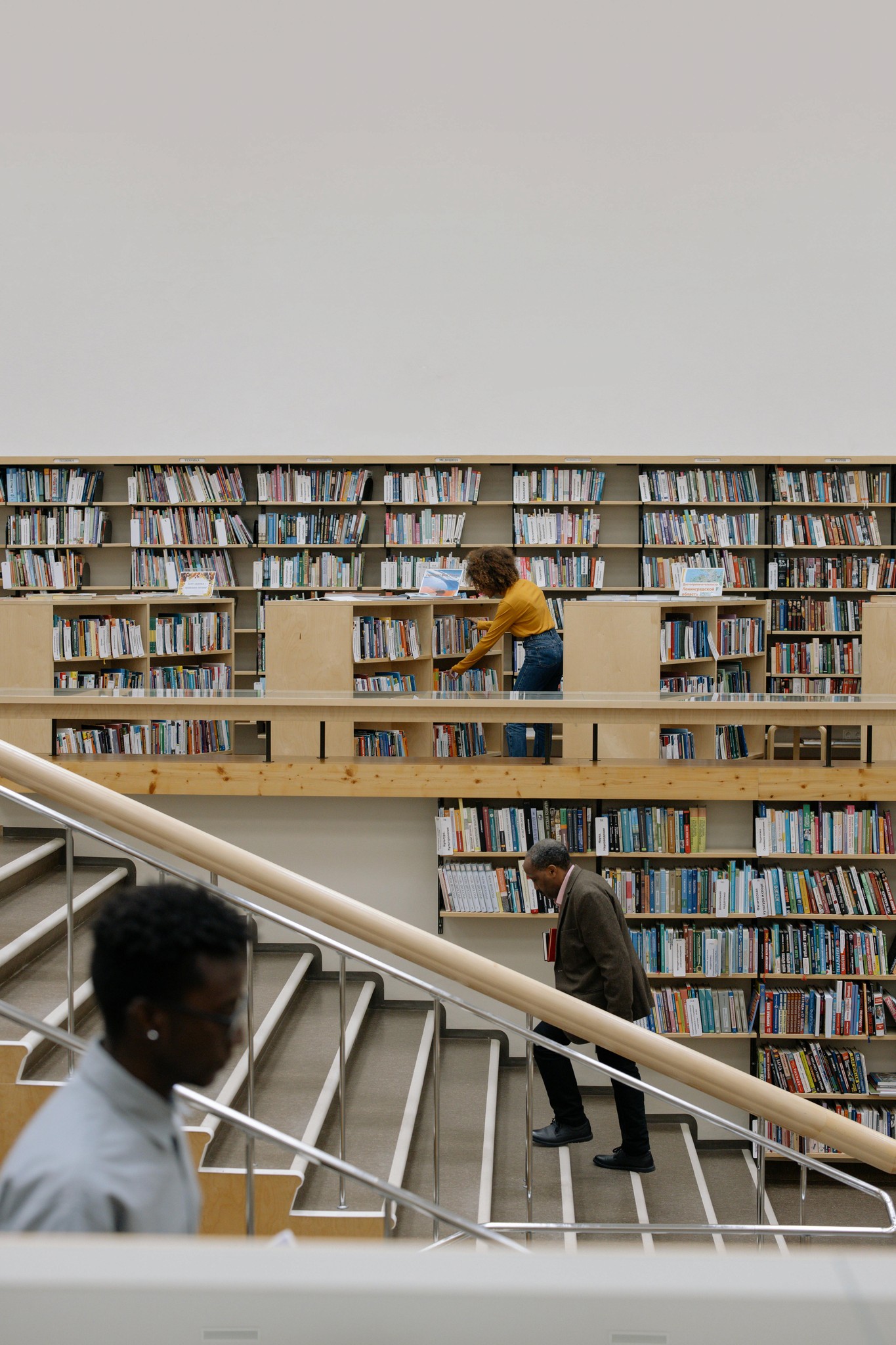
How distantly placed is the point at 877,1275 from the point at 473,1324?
0.75ft

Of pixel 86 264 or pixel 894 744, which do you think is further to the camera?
pixel 86 264

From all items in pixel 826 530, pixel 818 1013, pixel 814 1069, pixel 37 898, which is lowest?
pixel 814 1069

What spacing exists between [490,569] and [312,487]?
317 cm

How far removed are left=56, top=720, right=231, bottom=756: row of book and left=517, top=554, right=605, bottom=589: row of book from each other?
2.91 metres

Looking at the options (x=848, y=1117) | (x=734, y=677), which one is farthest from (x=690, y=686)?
(x=848, y=1117)

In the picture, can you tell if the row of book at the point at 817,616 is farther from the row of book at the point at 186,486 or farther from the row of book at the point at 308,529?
the row of book at the point at 186,486

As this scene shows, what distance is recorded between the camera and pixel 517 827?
4.70 m

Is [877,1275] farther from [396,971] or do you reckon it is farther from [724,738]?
[724,738]

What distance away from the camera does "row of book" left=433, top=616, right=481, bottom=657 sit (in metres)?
7.89

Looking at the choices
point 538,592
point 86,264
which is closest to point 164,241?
point 86,264

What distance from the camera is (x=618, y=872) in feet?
15.4

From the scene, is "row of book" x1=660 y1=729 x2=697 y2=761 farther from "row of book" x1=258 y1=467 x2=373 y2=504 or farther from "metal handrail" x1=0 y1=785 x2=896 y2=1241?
"metal handrail" x1=0 y1=785 x2=896 y2=1241

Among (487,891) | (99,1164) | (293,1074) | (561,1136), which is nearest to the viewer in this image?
(99,1164)

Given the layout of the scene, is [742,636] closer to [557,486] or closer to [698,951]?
[557,486]
